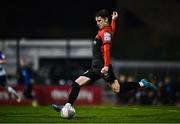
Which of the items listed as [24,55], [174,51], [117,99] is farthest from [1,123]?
[174,51]

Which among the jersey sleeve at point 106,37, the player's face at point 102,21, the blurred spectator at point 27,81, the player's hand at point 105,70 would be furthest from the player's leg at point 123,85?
the blurred spectator at point 27,81

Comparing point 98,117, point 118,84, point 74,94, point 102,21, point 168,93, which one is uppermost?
point 102,21

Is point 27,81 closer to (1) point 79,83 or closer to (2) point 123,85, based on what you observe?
(2) point 123,85

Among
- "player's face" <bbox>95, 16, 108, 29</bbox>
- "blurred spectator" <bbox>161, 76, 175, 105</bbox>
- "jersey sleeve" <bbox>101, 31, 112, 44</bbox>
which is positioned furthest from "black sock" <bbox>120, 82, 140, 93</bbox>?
"blurred spectator" <bbox>161, 76, 175, 105</bbox>

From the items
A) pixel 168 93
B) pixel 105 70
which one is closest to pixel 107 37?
pixel 105 70

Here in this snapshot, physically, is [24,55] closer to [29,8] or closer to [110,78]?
[29,8]

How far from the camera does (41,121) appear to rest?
50.5 feet

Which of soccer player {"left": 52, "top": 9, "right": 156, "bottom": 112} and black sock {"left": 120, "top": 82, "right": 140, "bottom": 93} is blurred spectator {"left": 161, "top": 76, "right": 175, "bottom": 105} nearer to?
black sock {"left": 120, "top": 82, "right": 140, "bottom": 93}

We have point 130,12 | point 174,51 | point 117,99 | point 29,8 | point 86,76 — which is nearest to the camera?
point 86,76

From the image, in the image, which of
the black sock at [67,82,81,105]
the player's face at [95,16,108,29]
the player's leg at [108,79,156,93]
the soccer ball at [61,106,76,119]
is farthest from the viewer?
the player's leg at [108,79,156,93]

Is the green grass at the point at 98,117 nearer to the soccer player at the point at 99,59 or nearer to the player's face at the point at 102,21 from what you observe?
the soccer player at the point at 99,59

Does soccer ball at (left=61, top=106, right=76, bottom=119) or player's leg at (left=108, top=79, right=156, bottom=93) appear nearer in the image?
soccer ball at (left=61, top=106, right=76, bottom=119)

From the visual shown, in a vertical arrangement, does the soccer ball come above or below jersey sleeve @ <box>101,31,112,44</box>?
below

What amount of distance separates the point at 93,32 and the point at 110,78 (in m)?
29.5
